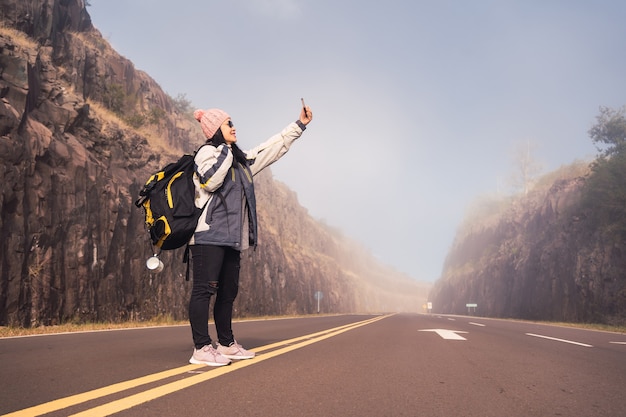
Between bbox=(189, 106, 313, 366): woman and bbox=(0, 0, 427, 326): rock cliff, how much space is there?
9.09 metres

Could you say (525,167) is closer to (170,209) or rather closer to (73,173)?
(73,173)

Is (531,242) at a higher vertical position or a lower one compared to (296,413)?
higher

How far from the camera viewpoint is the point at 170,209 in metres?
4.70

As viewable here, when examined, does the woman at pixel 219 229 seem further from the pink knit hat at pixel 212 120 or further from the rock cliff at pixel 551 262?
the rock cliff at pixel 551 262

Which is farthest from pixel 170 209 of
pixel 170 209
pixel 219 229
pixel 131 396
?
pixel 131 396

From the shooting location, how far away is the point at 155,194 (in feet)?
15.6

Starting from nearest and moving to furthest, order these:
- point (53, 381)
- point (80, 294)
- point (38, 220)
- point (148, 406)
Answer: point (148, 406)
point (53, 381)
point (38, 220)
point (80, 294)

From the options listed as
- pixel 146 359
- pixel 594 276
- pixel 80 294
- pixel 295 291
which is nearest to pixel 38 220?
pixel 80 294

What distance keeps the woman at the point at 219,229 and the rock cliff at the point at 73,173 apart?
29.8 ft

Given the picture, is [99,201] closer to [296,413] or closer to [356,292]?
[296,413]

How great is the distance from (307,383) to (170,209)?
2.03 m

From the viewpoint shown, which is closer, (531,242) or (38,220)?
(38,220)

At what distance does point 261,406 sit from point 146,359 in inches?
95.4

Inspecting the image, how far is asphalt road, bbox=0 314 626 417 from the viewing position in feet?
10.3
